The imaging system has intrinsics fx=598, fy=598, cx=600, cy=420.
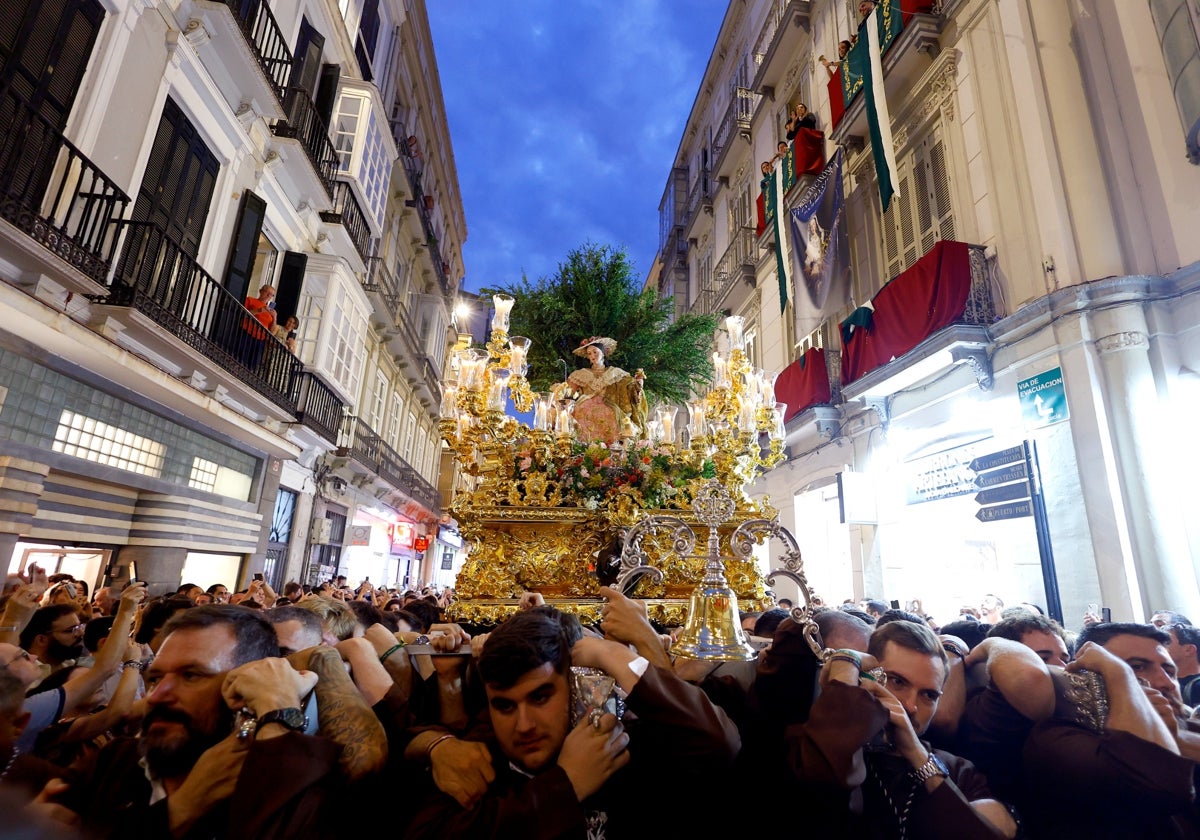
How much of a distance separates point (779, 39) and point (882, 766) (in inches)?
661

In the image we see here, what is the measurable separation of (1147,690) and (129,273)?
836 centimetres

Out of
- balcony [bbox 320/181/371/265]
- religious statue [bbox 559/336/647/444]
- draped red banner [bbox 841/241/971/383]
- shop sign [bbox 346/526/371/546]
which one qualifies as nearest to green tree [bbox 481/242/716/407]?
religious statue [bbox 559/336/647/444]

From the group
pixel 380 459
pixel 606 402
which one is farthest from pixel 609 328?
pixel 380 459

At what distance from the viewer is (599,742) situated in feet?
5.08

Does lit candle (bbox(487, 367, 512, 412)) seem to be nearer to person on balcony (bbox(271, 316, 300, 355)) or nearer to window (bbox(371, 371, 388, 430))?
person on balcony (bbox(271, 316, 300, 355))

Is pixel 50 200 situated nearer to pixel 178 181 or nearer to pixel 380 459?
pixel 178 181

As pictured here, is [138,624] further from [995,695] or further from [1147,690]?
[1147,690]

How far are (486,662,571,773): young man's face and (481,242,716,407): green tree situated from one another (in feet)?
19.1

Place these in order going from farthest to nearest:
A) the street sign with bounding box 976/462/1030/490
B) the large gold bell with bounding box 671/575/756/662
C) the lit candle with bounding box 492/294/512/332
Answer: the street sign with bounding box 976/462/1030/490
the lit candle with bounding box 492/294/512/332
the large gold bell with bounding box 671/575/756/662

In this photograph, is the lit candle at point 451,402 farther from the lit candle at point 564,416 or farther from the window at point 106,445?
the window at point 106,445

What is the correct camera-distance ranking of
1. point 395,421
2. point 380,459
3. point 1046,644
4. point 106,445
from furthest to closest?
point 395,421 → point 380,459 → point 106,445 → point 1046,644

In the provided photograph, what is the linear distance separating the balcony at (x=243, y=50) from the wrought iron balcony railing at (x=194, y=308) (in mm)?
2644

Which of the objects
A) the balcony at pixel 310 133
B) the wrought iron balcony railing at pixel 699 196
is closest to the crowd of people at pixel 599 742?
the balcony at pixel 310 133

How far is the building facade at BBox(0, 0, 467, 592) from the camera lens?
528 centimetres
